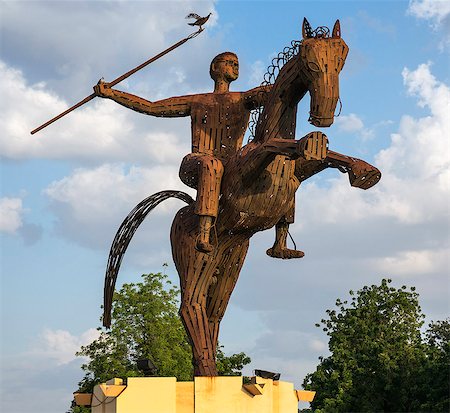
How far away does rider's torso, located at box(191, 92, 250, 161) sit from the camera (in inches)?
528

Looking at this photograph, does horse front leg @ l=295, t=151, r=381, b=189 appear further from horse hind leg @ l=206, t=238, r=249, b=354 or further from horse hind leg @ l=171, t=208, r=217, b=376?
horse hind leg @ l=171, t=208, r=217, b=376

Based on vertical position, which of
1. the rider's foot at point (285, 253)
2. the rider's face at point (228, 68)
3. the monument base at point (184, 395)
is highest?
the rider's face at point (228, 68)

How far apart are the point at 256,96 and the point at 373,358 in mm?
15545

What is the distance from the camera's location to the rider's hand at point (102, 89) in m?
13.9

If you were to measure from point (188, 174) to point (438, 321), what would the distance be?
22113mm

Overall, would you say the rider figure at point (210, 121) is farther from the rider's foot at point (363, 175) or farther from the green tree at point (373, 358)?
the green tree at point (373, 358)

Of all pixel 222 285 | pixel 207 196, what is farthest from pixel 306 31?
pixel 222 285

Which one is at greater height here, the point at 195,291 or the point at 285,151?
the point at 285,151

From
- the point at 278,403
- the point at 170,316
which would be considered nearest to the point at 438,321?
the point at 170,316

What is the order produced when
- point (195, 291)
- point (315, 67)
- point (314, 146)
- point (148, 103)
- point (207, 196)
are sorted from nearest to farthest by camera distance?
point (314, 146) → point (315, 67) → point (207, 196) → point (195, 291) → point (148, 103)

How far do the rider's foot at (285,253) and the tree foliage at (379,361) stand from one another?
12316mm

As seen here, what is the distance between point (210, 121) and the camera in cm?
1349

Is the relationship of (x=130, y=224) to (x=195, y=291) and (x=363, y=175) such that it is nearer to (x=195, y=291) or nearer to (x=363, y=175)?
(x=195, y=291)

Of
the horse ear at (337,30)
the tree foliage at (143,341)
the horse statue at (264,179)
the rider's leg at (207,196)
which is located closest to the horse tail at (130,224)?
the horse statue at (264,179)
